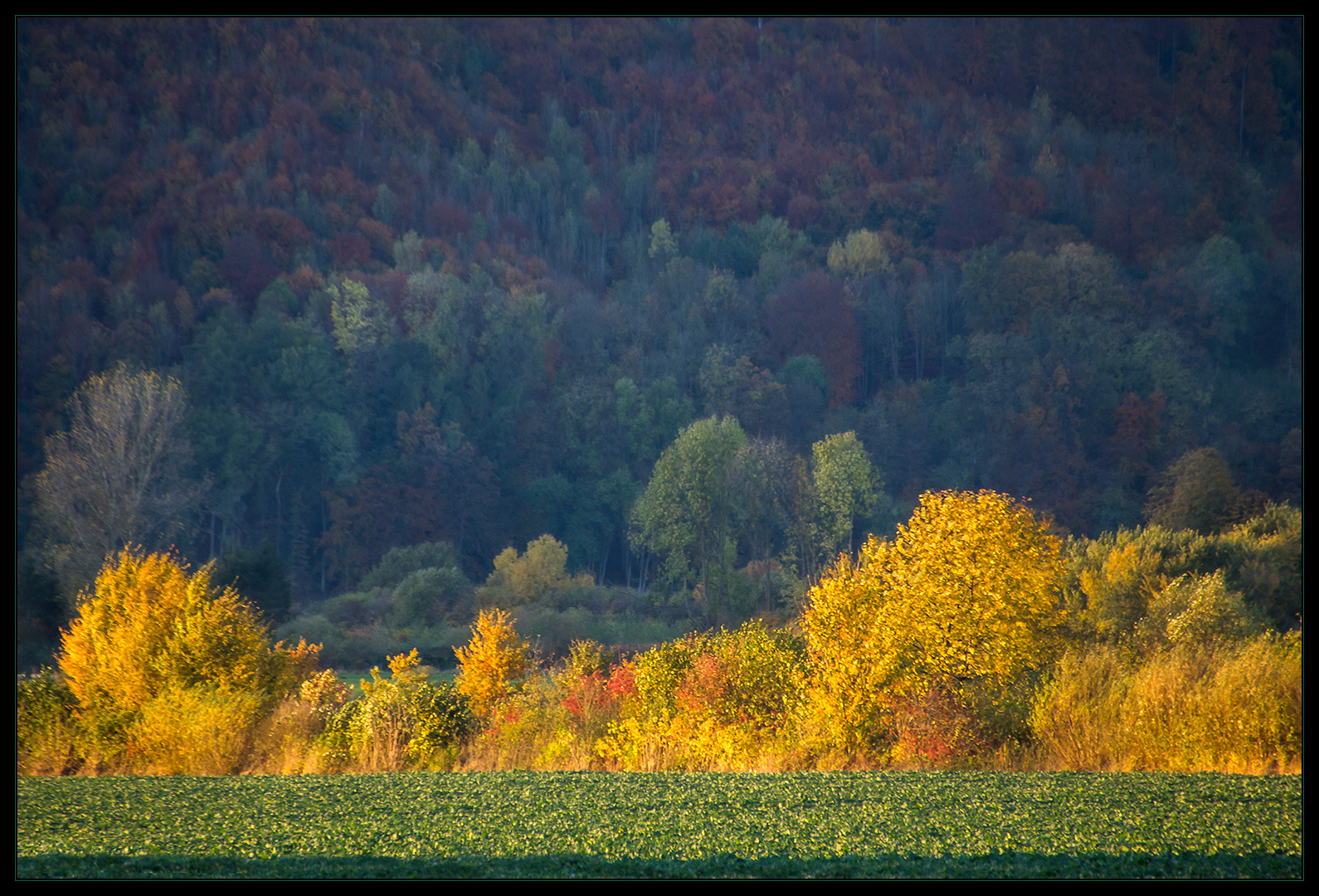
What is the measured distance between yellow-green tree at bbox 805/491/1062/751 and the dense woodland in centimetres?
1805

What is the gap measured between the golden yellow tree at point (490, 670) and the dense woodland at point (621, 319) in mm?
22582

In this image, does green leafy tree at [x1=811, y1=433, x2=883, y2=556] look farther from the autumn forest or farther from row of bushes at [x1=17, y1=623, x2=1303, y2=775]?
row of bushes at [x1=17, y1=623, x2=1303, y2=775]

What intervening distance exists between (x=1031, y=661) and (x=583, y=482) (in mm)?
69464

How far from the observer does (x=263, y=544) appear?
52594mm

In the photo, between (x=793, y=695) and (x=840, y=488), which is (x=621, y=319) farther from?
(x=793, y=695)

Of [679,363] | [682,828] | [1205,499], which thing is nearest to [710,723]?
[682,828]

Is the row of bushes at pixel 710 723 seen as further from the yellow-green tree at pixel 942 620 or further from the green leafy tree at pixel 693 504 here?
the green leafy tree at pixel 693 504

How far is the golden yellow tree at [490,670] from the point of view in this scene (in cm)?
2430

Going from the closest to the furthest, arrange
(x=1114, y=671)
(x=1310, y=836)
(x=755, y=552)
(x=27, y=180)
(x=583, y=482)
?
(x=1310, y=836)
(x=1114, y=671)
(x=755, y=552)
(x=583, y=482)
(x=27, y=180)

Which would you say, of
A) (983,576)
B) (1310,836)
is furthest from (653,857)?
(983,576)

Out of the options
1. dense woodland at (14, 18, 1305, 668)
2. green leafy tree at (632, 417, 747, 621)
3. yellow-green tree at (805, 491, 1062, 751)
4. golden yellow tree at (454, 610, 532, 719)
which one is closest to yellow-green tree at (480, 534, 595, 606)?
dense woodland at (14, 18, 1305, 668)

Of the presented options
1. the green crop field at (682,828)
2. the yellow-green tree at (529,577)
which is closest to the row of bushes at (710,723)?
the green crop field at (682,828)

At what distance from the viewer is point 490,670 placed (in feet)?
84.2

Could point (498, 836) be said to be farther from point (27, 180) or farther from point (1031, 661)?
point (27, 180)
